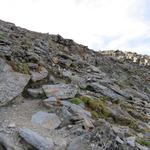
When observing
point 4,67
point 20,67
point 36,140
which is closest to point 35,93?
point 4,67

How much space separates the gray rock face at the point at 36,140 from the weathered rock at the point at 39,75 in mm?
5687

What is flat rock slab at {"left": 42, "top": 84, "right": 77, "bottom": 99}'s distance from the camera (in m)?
18.0

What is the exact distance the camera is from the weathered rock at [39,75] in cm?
1930

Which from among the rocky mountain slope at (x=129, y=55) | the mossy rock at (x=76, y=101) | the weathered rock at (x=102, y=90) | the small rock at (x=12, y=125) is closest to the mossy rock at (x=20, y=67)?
the mossy rock at (x=76, y=101)

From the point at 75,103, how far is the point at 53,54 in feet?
31.4

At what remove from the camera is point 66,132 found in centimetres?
1480

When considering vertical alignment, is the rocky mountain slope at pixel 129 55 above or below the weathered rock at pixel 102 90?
below

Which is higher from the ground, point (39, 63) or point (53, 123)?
point (39, 63)

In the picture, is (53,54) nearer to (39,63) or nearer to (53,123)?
(39,63)

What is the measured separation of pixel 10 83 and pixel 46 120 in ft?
9.99

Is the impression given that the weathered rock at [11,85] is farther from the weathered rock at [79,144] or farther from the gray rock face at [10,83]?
the weathered rock at [79,144]

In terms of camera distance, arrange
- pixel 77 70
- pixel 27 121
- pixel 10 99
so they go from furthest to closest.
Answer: pixel 77 70
pixel 10 99
pixel 27 121

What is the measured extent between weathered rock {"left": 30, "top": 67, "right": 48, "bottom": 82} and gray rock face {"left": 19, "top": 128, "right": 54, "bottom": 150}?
5.69 metres

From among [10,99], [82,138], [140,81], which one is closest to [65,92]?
[10,99]
